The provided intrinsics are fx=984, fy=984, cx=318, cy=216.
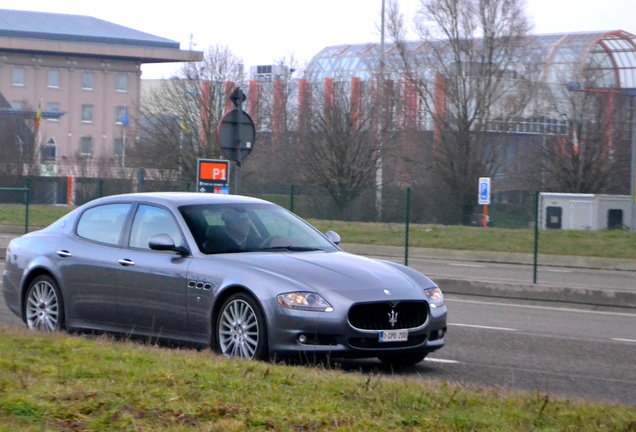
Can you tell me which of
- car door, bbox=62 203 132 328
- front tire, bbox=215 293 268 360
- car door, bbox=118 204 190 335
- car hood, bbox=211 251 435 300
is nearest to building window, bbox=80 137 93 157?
car door, bbox=62 203 132 328

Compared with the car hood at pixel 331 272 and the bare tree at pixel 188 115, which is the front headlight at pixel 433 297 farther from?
the bare tree at pixel 188 115

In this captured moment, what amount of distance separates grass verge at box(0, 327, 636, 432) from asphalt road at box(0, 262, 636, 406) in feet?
3.62

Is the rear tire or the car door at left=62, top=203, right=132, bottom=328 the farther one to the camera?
the car door at left=62, top=203, right=132, bottom=328

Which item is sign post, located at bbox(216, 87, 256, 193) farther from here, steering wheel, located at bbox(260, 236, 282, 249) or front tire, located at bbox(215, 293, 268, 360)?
front tire, located at bbox(215, 293, 268, 360)

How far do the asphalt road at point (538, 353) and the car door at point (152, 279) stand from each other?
160 cm

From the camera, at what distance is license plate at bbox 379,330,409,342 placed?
798 cm

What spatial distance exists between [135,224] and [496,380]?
3.64 m

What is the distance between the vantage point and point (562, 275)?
65.7 feet

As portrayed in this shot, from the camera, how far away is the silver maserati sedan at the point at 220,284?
788 cm

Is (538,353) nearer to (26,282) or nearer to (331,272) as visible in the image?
(331,272)

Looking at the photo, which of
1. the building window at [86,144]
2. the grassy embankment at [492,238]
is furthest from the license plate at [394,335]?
the building window at [86,144]

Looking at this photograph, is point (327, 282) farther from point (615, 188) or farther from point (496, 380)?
point (615, 188)

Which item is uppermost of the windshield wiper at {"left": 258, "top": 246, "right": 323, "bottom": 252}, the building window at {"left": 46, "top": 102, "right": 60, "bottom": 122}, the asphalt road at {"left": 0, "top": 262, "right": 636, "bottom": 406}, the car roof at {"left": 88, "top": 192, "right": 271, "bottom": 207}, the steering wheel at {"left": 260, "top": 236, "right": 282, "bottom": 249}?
the building window at {"left": 46, "top": 102, "right": 60, "bottom": 122}

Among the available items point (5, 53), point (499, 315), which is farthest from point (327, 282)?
point (5, 53)
